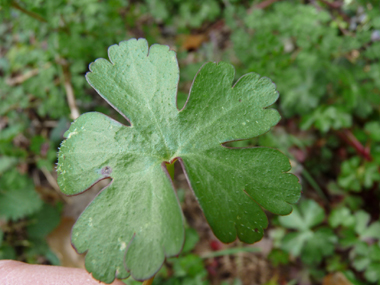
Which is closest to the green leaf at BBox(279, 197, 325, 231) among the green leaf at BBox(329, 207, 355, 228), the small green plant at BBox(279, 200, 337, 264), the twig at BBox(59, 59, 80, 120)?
the small green plant at BBox(279, 200, 337, 264)

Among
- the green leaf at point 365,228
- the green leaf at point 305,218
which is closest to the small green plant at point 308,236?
the green leaf at point 305,218

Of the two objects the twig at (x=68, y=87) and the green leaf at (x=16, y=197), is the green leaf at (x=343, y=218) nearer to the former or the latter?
the twig at (x=68, y=87)

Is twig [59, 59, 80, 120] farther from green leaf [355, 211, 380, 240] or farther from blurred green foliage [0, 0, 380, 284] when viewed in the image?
green leaf [355, 211, 380, 240]

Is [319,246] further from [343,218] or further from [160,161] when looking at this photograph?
[160,161]

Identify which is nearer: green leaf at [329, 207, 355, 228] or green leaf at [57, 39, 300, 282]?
green leaf at [57, 39, 300, 282]

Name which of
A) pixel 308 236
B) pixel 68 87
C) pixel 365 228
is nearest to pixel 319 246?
pixel 308 236

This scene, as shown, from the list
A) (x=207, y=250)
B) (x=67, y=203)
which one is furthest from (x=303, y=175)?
(x=67, y=203)

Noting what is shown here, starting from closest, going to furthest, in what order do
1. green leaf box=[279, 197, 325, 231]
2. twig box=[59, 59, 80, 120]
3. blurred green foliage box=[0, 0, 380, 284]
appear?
blurred green foliage box=[0, 0, 380, 284] < green leaf box=[279, 197, 325, 231] < twig box=[59, 59, 80, 120]
